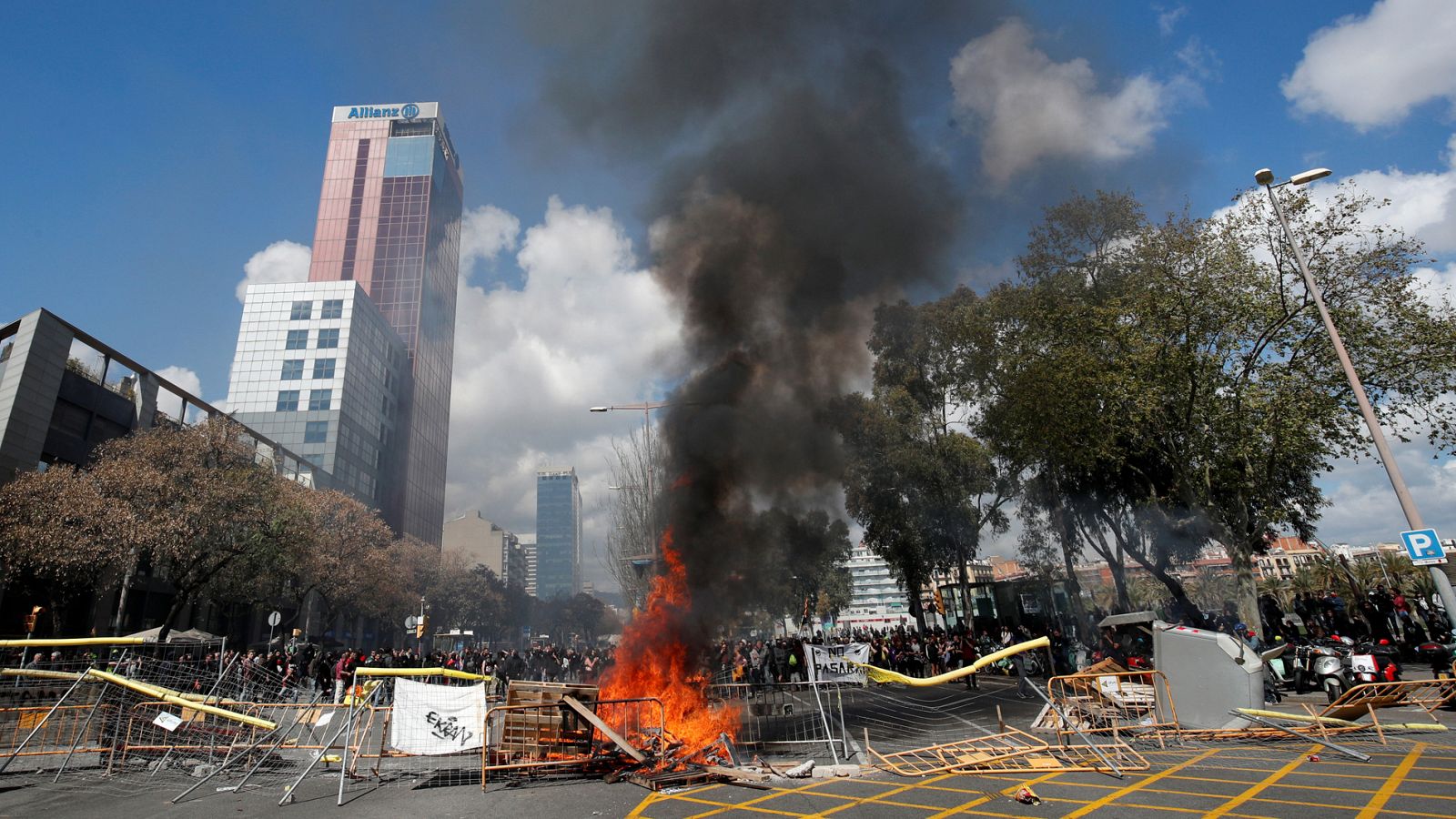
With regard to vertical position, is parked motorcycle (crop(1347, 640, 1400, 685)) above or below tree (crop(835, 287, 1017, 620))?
below

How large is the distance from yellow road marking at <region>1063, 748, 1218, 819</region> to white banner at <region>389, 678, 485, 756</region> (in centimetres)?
711

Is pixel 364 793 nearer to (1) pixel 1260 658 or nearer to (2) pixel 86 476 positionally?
(1) pixel 1260 658

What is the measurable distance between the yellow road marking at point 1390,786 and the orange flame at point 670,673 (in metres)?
7.45

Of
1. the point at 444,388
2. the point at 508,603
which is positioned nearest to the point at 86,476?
the point at 508,603

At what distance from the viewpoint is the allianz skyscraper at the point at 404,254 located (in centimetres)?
8375

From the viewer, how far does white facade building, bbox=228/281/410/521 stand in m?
63.9

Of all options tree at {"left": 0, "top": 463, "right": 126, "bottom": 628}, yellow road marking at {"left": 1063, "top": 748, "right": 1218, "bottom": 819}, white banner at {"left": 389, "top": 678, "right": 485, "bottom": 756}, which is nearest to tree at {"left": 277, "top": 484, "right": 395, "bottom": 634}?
tree at {"left": 0, "top": 463, "right": 126, "bottom": 628}

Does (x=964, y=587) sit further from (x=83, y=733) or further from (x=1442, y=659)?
(x=83, y=733)

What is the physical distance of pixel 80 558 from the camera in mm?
21516

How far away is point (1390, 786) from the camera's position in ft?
22.6

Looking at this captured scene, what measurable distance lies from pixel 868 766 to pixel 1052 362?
15344 mm

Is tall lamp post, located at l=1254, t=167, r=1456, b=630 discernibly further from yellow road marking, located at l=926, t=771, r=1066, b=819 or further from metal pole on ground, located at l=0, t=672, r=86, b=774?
metal pole on ground, located at l=0, t=672, r=86, b=774

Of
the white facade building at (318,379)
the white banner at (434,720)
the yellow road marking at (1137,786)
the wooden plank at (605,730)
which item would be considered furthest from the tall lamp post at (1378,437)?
the white facade building at (318,379)

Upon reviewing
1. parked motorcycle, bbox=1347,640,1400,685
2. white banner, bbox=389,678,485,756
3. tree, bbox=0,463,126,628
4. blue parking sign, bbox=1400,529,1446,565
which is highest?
tree, bbox=0,463,126,628
